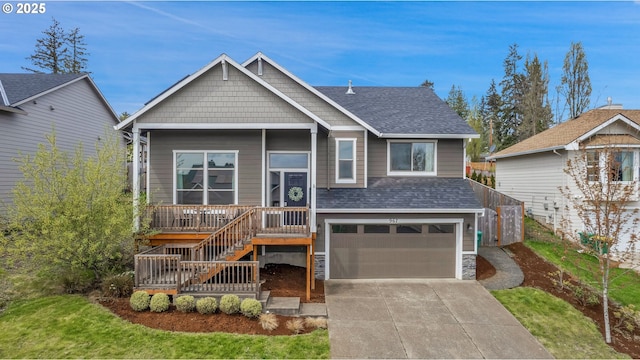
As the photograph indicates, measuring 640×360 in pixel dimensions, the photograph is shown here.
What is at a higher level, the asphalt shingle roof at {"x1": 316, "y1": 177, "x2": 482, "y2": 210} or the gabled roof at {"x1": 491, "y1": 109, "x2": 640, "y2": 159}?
the gabled roof at {"x1": 491, "y1": 109, "x2": 640, "y2": 159}

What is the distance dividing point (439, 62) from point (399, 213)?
56.7ft

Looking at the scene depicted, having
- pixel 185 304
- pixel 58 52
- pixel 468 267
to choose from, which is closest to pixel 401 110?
pixel 468 267

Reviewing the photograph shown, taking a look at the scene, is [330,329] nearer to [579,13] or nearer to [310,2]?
[310,2]

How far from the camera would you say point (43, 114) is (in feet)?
50.2

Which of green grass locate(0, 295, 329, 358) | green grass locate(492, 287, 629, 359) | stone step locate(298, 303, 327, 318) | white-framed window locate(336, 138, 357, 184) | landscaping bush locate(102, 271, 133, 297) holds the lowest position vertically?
green grass locate(492, 287, 629, 359)

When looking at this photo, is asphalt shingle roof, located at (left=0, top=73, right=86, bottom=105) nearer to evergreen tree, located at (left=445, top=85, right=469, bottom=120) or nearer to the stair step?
the stair step

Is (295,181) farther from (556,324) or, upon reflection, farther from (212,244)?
(556,324)

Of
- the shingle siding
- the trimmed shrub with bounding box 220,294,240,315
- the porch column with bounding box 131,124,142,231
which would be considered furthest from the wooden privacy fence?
the porch column with bounding box 131,124,142,231

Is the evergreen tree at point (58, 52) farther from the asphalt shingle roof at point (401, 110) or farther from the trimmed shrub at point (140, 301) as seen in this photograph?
the trimmed shrub at point (140, 301)

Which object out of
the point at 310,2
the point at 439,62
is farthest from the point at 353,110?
the point at 439,62

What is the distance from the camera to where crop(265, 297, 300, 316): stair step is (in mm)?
7875

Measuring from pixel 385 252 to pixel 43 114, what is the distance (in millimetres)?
17158

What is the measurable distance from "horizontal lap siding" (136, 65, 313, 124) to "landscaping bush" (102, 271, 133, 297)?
4965 millimetres

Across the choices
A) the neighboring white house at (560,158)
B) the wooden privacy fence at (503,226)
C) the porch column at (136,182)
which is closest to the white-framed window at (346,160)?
the wooden privacy fence at (503,226)
